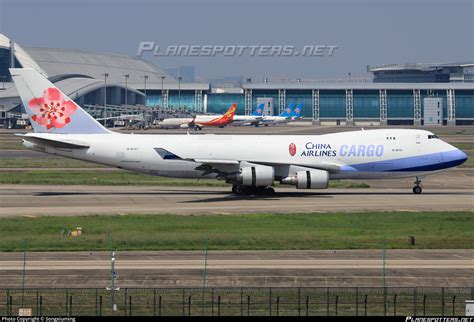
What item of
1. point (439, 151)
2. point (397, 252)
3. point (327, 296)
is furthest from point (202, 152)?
point (327, 296)

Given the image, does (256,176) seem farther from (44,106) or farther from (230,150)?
(44,106)

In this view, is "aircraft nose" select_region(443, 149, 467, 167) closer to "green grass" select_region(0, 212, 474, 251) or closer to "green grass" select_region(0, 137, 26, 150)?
"green grass" select_region(0, 212, 474, 251)

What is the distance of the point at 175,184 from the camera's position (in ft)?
251

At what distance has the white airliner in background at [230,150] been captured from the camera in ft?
219

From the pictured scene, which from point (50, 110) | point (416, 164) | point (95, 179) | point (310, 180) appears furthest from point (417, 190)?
point (95, 179)

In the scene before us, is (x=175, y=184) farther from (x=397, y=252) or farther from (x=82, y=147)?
(x=397, y=252)

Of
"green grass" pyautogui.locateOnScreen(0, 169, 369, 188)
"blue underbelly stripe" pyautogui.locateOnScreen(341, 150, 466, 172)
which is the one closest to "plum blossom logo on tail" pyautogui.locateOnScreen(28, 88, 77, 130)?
"green grass" pyautogui.locateOnScreen(0, 169, 369, 188)

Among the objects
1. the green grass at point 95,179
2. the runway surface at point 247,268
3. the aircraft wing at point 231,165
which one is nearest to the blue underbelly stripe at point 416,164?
the aircraft wing at point 231,165

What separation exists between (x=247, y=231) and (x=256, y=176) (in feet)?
53.3

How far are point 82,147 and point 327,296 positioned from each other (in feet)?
125

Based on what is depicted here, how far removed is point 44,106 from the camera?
67.8 meters

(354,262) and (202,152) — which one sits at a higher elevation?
(202,152)

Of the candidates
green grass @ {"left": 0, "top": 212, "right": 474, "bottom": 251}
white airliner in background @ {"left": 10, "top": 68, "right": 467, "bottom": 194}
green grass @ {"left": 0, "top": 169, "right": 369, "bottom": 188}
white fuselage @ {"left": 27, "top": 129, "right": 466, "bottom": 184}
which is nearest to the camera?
green grass @ {"left": 0, "top": 212, "right": 474, "bottom": 251}

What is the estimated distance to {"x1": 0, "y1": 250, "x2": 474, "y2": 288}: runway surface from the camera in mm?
36250
